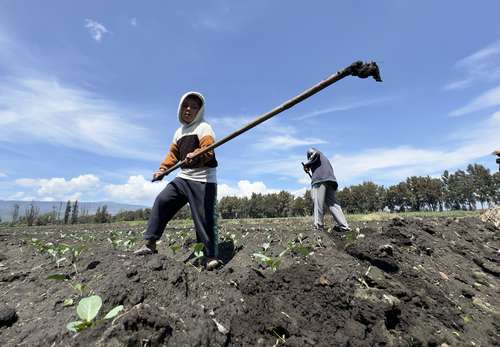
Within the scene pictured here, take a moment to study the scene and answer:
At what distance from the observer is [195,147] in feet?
14.4

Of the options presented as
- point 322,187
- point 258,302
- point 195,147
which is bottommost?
point 258,302

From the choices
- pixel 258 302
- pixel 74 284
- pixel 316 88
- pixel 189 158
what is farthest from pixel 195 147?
pixel 258 302

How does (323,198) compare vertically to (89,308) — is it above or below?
above

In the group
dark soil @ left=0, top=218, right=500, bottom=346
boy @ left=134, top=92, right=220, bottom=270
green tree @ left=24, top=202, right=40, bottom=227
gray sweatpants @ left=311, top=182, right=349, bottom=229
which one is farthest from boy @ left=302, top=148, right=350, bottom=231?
green tree @ left=24, top=202, right=40, bottom=227

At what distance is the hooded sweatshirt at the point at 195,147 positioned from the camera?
Answer: 4.12 meters

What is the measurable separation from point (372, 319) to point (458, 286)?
6.88 feet

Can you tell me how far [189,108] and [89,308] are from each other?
3.03 m

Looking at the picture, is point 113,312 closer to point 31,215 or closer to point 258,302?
point 258,302

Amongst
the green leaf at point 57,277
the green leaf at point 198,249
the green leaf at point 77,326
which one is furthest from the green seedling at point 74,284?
the green leaf at point 198,249

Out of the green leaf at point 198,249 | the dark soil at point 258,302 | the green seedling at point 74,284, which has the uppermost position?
Answer: the green leaf at point 198,249

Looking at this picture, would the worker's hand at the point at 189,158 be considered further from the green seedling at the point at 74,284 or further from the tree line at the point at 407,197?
the tree line at the point at 407,197

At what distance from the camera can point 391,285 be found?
10.4ft

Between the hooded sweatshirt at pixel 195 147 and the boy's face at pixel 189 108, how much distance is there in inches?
1.9

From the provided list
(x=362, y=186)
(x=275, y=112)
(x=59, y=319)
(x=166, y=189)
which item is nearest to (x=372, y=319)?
(x=275, y=112)
